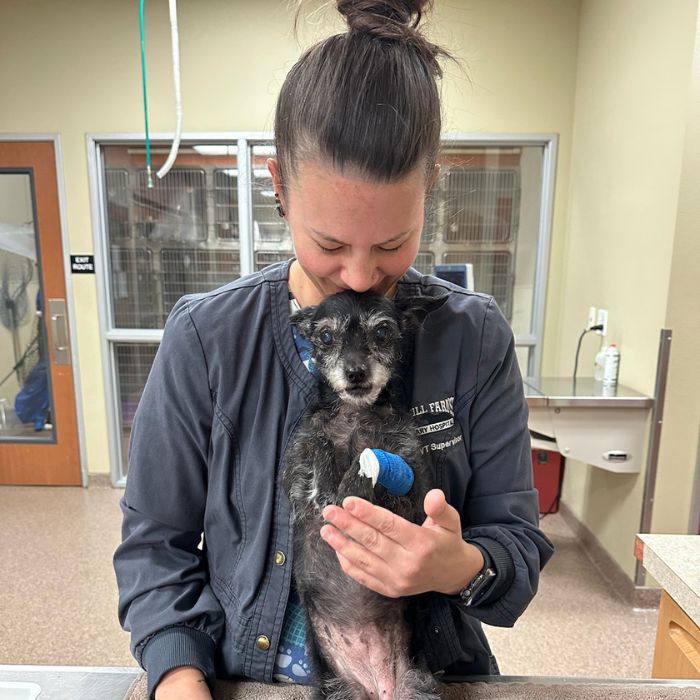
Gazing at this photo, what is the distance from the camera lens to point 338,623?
93cm

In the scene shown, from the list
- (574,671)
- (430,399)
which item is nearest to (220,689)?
(430,399)

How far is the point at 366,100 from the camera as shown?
754mm

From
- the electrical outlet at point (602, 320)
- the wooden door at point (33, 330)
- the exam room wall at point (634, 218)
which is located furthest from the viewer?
the wooden door at point (33, 330)

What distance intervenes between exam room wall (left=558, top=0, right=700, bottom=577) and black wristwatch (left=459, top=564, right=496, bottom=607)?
80.7 inches

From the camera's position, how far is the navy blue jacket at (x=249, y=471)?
3.03 feet

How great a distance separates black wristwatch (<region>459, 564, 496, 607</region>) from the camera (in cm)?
83

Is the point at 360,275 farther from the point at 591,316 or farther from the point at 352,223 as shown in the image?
the point at 591,316

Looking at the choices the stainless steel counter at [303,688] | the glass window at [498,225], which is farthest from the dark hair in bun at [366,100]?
the glass window at [498,225]

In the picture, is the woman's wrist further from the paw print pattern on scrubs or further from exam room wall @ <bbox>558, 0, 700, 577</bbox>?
exam room wall @ <bbox>558, 0, 700, 577</bbox>

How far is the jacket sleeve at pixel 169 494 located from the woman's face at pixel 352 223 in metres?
0.28

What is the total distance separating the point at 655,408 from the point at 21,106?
438 cm

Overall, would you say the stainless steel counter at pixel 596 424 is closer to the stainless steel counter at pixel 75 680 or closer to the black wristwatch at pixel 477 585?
the black wristwatch at pixel 477 585

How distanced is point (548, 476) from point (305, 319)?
290 cm

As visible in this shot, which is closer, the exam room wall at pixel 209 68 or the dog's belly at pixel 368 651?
the dog's belly at pixel 368 651
